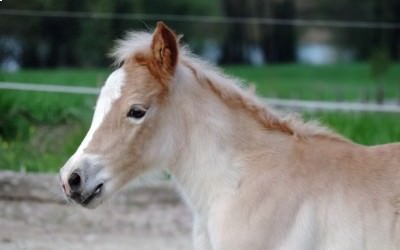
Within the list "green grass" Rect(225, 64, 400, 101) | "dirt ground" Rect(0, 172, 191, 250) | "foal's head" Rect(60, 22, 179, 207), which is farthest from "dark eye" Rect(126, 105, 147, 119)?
"green grass" Rect(225, 64, 400, 101)

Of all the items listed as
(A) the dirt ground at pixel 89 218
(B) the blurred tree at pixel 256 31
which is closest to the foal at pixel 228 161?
(A) the dirt ground at pixel 89 218

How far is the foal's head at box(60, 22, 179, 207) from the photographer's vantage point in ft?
14.5

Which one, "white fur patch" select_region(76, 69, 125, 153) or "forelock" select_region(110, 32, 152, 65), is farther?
"forelock" select_region(110, 32, 152, 65)

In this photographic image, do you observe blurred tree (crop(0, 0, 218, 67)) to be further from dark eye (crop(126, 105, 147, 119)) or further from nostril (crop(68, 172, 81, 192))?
nostril (crop(68, 172, 81, 192))

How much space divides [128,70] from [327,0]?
2019 centimetres

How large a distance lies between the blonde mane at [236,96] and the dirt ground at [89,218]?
316 centimetres

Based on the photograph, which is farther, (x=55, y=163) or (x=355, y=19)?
(x=355, y=19)

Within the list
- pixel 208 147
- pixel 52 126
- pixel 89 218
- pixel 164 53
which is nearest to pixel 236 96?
pixel 208 147

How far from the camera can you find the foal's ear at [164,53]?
4.55m

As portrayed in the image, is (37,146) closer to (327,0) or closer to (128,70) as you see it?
(128,70)

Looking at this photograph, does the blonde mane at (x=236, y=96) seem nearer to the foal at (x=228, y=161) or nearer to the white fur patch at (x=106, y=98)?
the foal at (x=228, y=161)

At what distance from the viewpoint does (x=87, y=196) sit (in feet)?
14.5

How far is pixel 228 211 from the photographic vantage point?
4543 millimetres

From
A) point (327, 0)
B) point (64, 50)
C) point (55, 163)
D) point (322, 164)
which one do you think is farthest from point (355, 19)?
point (322, 164)
